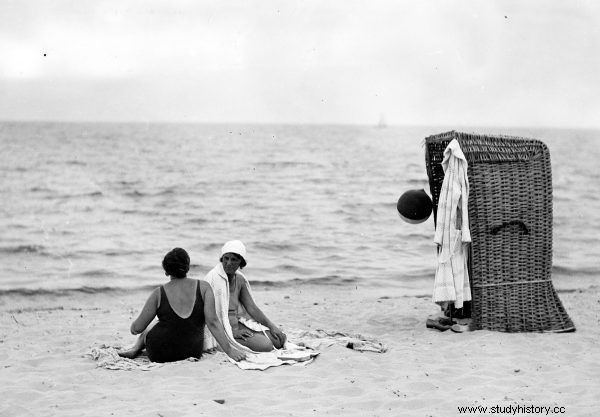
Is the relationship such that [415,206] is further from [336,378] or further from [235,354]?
[235,354]

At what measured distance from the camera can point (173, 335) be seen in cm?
605

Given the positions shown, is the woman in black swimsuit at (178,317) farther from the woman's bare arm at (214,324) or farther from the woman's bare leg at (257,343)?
the woman's bare leg at (257,343)

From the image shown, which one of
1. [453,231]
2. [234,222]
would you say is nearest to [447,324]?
[453,231]

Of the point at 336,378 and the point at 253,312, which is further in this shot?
the point at 253,312

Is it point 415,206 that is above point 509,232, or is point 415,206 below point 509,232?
above

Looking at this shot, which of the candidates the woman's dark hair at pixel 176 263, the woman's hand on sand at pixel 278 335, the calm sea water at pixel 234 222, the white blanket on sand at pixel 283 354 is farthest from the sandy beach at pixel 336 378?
the calm sea water at pixel 234 222

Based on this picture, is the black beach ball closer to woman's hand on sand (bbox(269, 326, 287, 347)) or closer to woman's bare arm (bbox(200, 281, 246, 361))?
woman's hand on sand (bbox(269, 326, 287, 347))

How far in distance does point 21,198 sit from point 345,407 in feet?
71.9

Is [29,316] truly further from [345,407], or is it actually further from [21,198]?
[21,198]

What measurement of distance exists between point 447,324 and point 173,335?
115 inches

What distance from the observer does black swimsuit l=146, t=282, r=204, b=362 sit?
6.04m

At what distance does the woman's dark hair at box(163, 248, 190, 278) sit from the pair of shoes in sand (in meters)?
2.77

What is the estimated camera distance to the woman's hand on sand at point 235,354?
5988mm

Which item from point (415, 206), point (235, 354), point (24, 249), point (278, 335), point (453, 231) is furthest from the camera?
point (24, 249)
